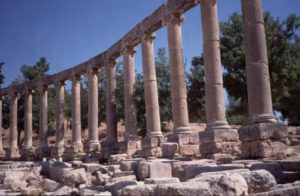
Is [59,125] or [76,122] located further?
[59,125]

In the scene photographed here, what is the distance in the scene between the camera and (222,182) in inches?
283

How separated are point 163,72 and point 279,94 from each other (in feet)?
39.1

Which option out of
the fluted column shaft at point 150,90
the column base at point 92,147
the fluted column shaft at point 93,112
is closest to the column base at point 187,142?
the fluted column shaft at point 150,90

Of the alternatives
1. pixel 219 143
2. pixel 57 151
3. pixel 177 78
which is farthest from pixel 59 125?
pixel 219 143

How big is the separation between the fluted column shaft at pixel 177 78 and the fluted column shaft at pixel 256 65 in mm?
5986

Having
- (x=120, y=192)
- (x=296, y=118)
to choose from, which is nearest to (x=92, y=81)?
(x=120, y=192)

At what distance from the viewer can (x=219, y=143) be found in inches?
614

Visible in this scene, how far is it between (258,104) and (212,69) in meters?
3.84

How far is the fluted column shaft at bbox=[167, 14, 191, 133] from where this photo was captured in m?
19.9

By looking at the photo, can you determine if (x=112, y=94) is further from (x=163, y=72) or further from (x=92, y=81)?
(x=163, y=72)

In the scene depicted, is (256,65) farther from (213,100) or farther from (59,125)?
(59,125)

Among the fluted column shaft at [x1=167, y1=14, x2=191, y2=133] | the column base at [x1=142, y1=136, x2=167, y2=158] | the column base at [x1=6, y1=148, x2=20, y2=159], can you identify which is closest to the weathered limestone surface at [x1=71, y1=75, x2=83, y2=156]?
the column base at [x1=6, y1=148, x2=20, y2=159]

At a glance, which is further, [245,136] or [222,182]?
[245,136]

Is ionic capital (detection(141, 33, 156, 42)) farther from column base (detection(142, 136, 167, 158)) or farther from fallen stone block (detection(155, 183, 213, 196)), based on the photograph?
fallen stone block (detection(155, 183, 213, 196))
